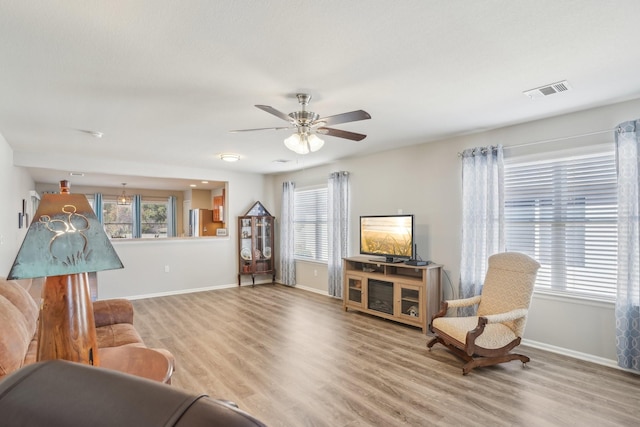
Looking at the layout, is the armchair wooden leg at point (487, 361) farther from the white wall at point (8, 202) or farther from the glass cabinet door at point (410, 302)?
the white wall at point (8, 202)

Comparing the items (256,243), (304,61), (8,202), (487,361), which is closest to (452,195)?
(487,361)

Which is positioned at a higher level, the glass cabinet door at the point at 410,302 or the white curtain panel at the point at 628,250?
the white curtain panel at the point at 628,250

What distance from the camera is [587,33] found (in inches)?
77.8

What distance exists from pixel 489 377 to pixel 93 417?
320cm

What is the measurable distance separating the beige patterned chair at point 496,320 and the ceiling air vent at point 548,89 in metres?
1.52

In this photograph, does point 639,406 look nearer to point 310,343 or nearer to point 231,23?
point 310,343

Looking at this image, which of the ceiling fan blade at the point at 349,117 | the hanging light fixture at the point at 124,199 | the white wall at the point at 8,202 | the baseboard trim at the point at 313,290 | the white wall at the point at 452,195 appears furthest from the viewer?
the hanging light fixture at the point at 124,199

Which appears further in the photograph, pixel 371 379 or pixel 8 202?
pixel 8 202

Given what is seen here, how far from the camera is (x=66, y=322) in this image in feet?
3.95

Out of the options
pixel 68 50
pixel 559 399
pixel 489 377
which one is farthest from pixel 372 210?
pixel 68 50

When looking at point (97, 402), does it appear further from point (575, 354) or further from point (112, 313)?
point (575, 354)

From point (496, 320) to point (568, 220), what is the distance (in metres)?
1.38

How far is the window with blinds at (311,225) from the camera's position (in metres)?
6.57

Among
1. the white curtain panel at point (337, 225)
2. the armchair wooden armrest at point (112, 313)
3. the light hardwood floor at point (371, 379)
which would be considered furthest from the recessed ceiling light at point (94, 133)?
the white curtain panel at point (337, 225)
